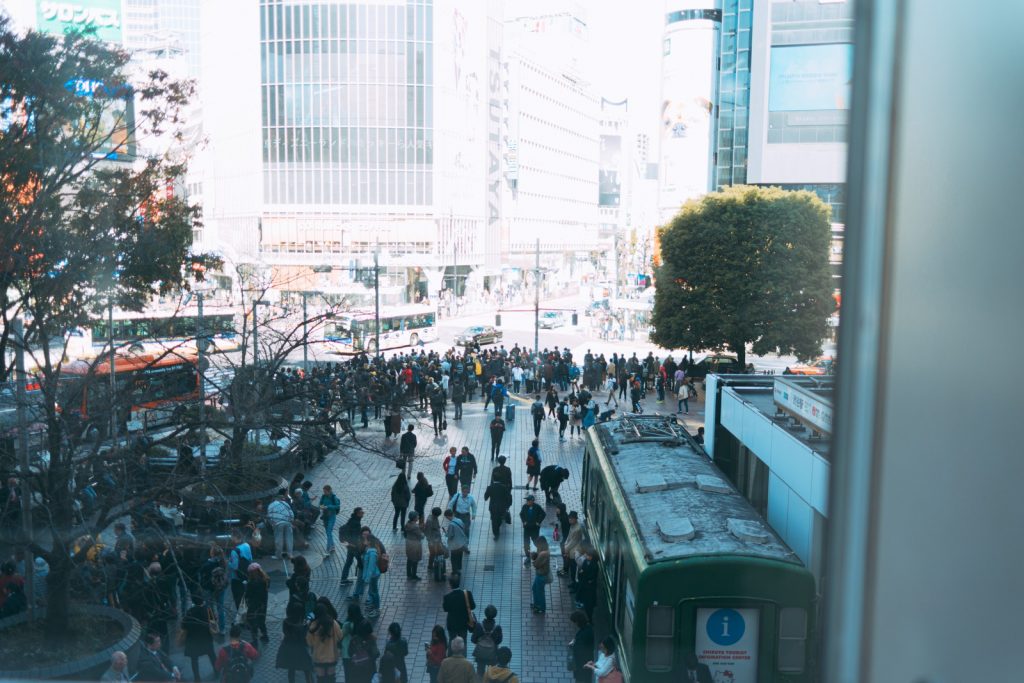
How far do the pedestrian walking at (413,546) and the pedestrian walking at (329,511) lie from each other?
109cm

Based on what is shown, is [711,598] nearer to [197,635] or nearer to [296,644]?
[296,644]

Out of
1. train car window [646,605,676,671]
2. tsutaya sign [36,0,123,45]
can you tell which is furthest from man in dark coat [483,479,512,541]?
tsutaya sign [36,0,123,45]

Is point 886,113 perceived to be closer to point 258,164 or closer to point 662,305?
point 662,305

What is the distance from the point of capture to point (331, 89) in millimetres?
50031

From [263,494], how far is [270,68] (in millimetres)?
43282

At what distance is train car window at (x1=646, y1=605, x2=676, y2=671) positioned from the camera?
19.9ft

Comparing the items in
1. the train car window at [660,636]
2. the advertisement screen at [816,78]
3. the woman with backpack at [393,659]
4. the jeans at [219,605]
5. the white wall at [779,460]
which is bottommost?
the jeans at [219,605]

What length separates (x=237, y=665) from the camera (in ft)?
20.3

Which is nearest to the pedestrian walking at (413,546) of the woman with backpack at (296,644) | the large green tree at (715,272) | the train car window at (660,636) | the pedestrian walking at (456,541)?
the pedestrian walking at (456,541)

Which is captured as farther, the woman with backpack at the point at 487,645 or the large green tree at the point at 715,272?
the large green tree at the point at 715,272

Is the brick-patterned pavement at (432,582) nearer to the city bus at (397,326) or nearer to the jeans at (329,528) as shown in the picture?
the jeans at (329,528)

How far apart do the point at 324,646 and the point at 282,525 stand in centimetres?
334

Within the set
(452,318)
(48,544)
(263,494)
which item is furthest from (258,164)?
(48,544)

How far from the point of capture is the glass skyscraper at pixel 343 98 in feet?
162
